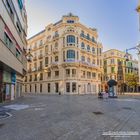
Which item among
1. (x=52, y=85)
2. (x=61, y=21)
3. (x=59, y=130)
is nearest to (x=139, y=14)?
(x=61, y=21)

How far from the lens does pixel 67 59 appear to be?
149ft

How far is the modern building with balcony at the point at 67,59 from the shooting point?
149ft

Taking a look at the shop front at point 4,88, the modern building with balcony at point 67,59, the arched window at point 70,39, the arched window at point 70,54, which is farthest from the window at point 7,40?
the arched window at point 70,39

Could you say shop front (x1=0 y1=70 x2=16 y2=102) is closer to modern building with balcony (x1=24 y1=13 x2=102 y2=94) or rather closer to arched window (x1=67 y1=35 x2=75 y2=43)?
modern building with balcony (x1=24 y1=13 x2=102 y2=94)

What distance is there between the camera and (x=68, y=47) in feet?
149

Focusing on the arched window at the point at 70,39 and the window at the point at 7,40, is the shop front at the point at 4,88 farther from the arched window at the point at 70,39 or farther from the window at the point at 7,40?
the arched window at the point at 70,39

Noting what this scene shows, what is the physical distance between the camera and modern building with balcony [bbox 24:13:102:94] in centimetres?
4534

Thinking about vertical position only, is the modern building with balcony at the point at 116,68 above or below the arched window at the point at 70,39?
below

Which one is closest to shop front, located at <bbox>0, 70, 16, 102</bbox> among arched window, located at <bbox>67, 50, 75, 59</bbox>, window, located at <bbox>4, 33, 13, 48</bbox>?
window, located at <bbox>4, 33, 13, 48</bbox>

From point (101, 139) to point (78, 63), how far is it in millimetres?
40642

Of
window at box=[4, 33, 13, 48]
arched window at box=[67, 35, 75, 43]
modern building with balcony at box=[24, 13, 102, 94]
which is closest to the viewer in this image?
window at box=[4, 33, 13, 48]

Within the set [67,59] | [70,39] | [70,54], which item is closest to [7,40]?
[67,59]

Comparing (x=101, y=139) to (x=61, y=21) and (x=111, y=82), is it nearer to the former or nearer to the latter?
(x=111, y=82)

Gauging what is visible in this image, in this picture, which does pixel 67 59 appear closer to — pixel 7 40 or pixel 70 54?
pixel 70 54
